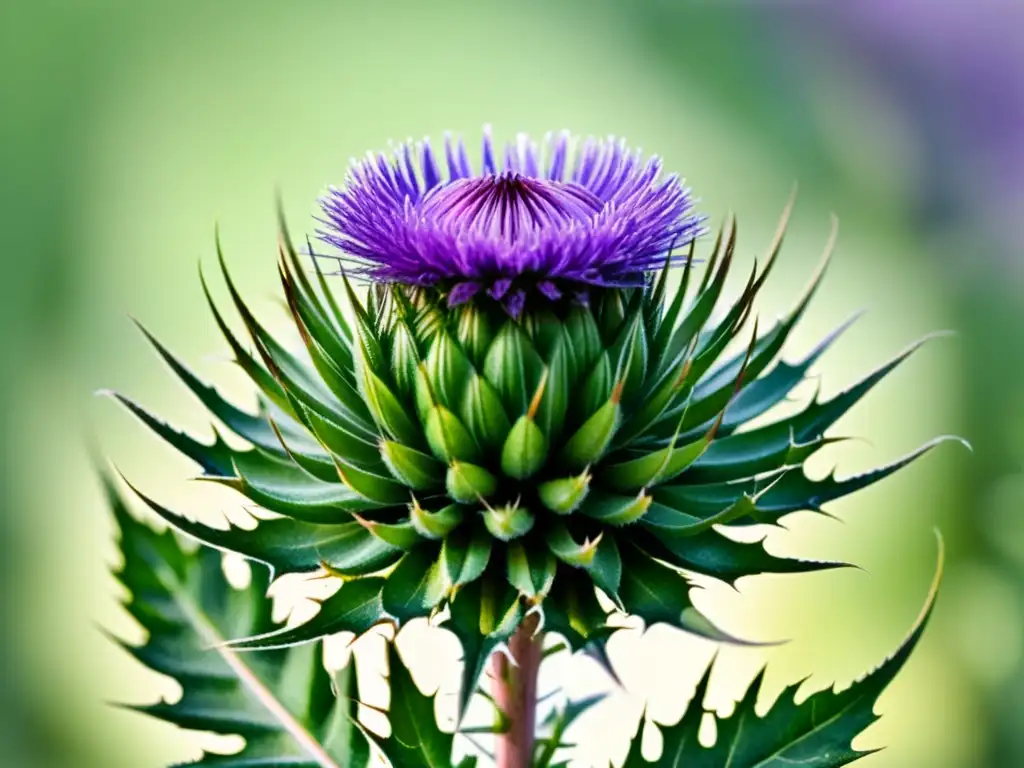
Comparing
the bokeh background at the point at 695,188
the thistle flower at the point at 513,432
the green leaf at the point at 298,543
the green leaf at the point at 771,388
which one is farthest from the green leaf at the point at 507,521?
the bokeh background at the point at 695,188

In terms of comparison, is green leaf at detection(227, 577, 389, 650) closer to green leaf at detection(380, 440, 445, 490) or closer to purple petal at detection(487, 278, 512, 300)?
green leaf at detection(380, 440, 445, 490)

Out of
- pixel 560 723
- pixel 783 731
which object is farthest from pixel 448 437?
pixel 783 731

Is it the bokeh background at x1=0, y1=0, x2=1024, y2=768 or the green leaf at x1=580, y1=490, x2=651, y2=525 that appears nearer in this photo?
the green leaf at x1=580, y1=490, x2=651, y2=525

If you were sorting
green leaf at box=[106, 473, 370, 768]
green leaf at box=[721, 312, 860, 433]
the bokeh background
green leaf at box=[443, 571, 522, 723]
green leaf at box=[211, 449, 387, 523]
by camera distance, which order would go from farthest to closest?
the bokeh background, green leaf at box=[106, 473, 370, 768], green leaf at box=[721, 312, 860, 433], green leaf at box=[211, 449, 387, 523], green leaf at box=[443, 571, 522, 723]

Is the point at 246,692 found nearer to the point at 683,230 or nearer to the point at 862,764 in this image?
the point at 683,230

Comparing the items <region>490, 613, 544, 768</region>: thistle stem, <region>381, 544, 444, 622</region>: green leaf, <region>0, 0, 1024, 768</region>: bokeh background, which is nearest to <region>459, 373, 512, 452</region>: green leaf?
<region>381, 544, 444, 622</region>: green leaf

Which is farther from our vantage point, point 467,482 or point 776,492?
point 776,492

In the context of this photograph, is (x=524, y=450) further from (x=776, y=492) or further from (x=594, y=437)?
(x=776, y=492)
